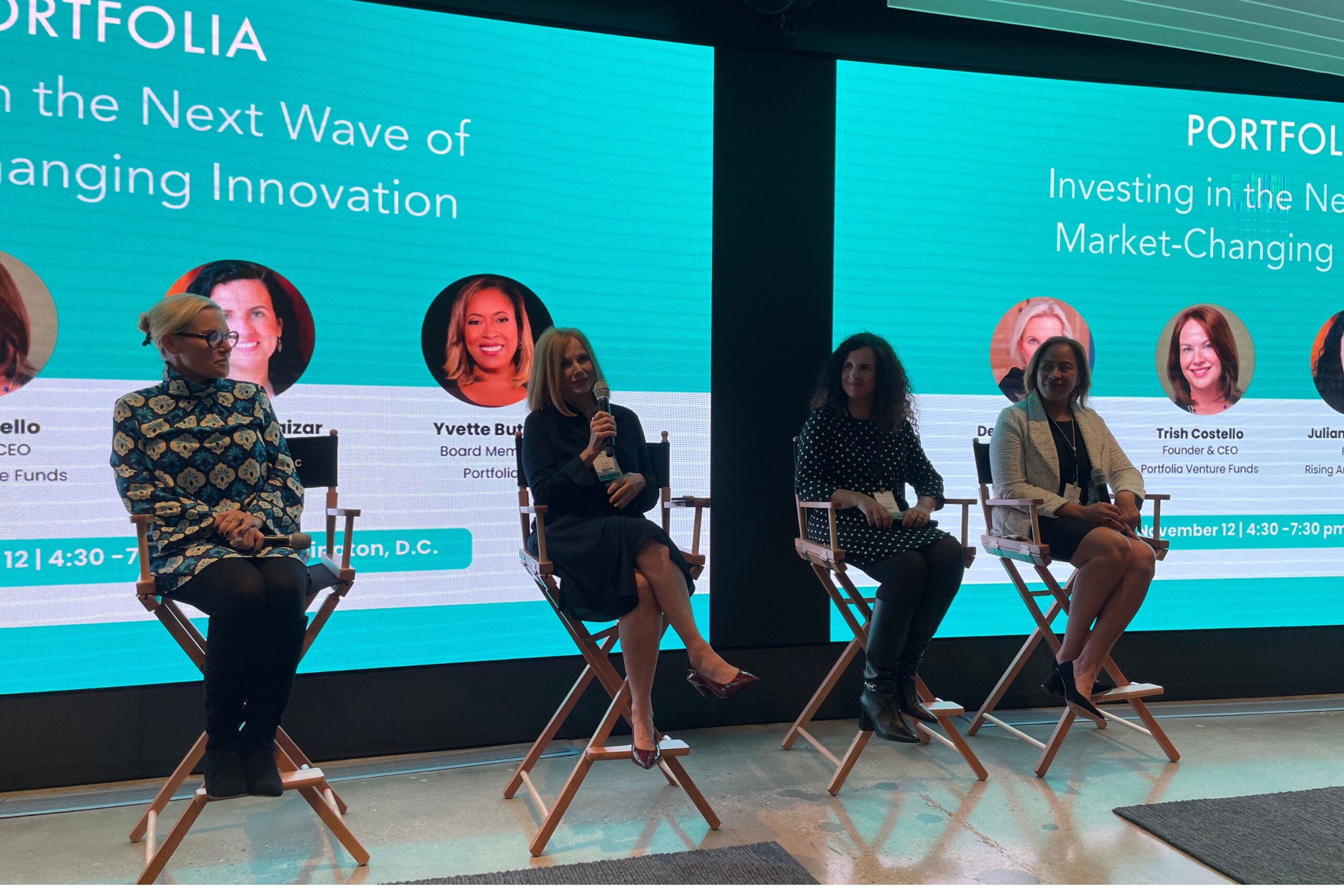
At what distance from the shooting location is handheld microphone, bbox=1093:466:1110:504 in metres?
3.62

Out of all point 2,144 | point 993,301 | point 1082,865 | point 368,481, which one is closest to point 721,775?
point 1082,865

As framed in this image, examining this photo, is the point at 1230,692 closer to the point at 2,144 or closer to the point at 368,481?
the point at 368,481

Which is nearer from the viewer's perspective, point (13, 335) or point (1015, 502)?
point (13, 335)

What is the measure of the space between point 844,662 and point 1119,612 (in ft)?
3.20

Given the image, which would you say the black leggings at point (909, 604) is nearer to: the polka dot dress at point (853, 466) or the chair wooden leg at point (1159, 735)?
the polka dot dress at point (853, 466)

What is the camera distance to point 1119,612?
3303 millimetres

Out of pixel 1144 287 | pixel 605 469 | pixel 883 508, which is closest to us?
pixel 605 469

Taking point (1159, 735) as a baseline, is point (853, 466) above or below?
above

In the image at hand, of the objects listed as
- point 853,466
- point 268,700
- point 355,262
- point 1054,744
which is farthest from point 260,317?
point 1054,744

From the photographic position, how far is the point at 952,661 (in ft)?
13.1

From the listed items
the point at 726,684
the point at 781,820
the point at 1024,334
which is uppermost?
the point at 1024,334

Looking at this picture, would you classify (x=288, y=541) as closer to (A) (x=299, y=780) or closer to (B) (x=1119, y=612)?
(A) (x=299, y=780)

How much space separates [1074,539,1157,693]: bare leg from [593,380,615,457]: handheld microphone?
1828 millimetres

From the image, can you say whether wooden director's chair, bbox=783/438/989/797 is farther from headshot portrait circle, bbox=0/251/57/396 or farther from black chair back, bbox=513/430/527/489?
headshot portrait circle, bbox=0/251/57/396
